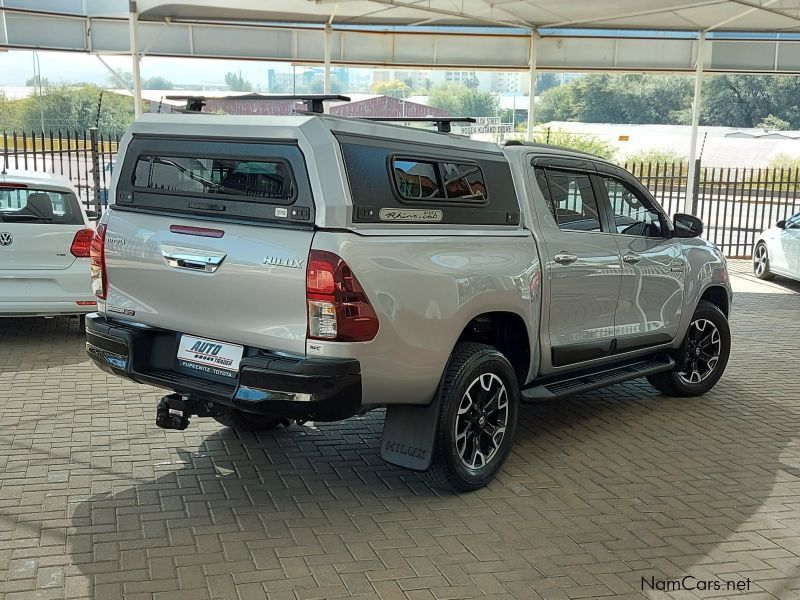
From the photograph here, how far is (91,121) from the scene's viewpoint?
25.3m

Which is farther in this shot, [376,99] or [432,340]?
[376,99]

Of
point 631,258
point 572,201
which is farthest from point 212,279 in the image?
point 631,258

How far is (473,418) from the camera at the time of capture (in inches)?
202

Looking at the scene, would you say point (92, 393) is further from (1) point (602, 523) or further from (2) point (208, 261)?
(1) point (602, 523)

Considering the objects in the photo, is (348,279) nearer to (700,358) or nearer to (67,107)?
(700,358)

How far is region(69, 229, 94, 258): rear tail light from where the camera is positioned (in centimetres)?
845

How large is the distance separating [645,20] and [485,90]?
1236 centimetres

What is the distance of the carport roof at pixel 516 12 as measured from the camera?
15.6m

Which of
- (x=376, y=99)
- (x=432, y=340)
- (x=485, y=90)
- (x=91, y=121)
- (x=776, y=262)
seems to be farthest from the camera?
(x=485, y=90)

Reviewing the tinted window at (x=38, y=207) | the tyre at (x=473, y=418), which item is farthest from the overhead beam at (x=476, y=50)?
the tyre at (x=473, y=418)

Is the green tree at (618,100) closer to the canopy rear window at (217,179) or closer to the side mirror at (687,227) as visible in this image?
the side mirror at (687,227)

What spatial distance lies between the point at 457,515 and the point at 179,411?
1656 millimetres

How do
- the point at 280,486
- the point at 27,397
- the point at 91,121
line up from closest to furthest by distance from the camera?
the point at 280,486 → the point at 27,397 → the point at 91,121

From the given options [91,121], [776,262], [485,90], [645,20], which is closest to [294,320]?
[776,262]
